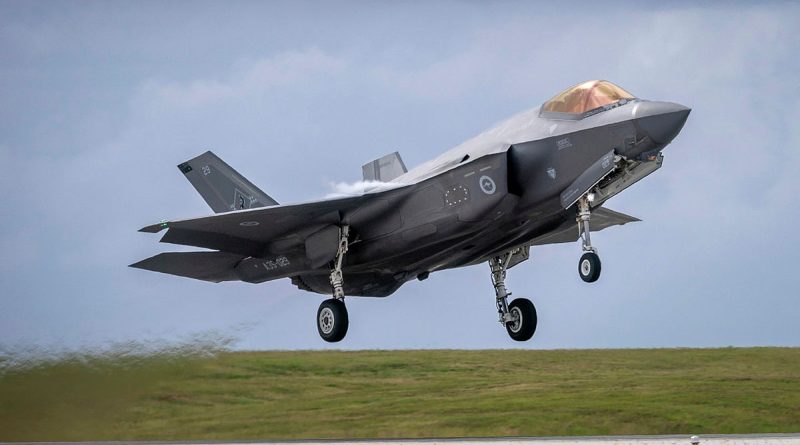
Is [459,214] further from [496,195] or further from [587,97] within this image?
[587,97]

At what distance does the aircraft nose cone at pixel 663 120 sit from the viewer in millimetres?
17922

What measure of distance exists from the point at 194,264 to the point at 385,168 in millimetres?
4717

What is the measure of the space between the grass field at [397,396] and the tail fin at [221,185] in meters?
3.66

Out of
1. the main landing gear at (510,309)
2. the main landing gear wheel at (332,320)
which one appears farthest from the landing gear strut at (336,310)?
the main landing gear at (510,309)

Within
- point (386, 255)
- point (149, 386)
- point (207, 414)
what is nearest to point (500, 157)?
point (386, 255)

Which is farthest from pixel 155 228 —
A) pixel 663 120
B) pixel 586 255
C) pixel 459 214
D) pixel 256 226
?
pixel 663 120

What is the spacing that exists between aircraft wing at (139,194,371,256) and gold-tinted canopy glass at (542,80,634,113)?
4.16m

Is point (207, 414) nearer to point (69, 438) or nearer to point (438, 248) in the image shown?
point (69, 438)

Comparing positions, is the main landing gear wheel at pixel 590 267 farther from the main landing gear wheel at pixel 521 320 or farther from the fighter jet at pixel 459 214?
the main landing gear wheel at pixel 521 320

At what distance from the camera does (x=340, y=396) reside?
3644cm

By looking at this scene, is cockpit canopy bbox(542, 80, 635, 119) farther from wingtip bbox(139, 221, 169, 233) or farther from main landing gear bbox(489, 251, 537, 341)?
wingtip bbox(139, 221, 169, 233)

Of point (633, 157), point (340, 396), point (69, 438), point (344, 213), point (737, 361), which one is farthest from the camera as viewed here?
point (737, 361)

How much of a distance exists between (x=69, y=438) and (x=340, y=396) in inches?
471

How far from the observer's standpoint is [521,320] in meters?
22.7
